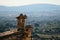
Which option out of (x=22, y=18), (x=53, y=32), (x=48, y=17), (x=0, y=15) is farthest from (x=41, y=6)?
(x=22, y=18)

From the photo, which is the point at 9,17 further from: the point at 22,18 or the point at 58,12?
the point at 22,18

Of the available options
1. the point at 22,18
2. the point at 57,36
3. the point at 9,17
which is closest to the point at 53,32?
the point at 57,36

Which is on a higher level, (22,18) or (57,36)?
(22,18)

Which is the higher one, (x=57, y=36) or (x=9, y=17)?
(x=9, y=17)

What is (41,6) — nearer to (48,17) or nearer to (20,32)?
(48,17)

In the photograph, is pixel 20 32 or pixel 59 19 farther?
pixel 59 19

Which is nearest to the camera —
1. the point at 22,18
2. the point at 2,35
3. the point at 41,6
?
the point at 2,35

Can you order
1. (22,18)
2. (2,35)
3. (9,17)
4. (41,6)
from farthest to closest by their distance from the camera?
1. (41,6)
2. (9,17)
3. (22,18)
4. (2,35)

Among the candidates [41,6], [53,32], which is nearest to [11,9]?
[41,6]

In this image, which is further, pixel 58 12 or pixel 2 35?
pixel 58 12
